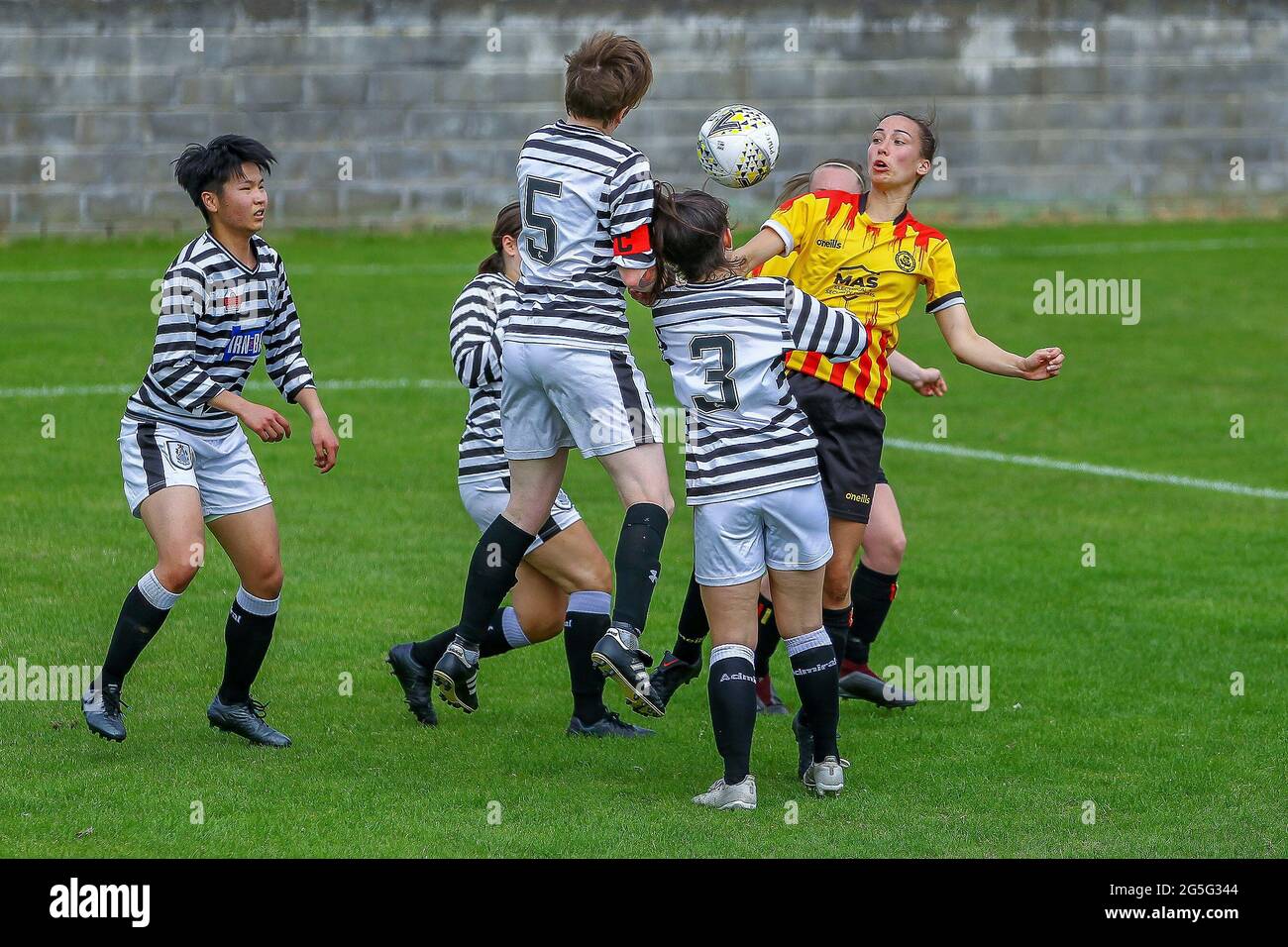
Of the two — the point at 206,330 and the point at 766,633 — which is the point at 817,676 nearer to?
the point at 766,633

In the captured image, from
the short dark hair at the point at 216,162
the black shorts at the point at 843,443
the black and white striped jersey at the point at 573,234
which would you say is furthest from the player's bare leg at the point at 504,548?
the short dark hair at the point at 216,162

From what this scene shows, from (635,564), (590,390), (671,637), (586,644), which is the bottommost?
(671,637)

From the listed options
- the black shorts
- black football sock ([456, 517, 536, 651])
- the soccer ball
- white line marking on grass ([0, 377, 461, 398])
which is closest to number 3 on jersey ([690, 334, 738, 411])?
the soccer ball

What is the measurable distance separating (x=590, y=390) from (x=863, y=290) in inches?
55.2

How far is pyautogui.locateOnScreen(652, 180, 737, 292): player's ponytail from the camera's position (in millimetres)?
5531

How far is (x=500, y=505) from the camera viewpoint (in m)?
6.86

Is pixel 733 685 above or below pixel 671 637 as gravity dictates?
above

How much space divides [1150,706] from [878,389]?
1.83 m

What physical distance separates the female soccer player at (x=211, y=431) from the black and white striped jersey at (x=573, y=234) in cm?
106

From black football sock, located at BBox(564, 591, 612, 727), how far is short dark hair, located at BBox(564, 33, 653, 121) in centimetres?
202

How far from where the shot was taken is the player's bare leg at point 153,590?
624 cm

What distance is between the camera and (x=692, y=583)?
6.79m

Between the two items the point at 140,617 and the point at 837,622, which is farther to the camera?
the point at 837,622

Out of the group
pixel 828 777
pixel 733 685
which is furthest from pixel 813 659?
pixel 828 777
